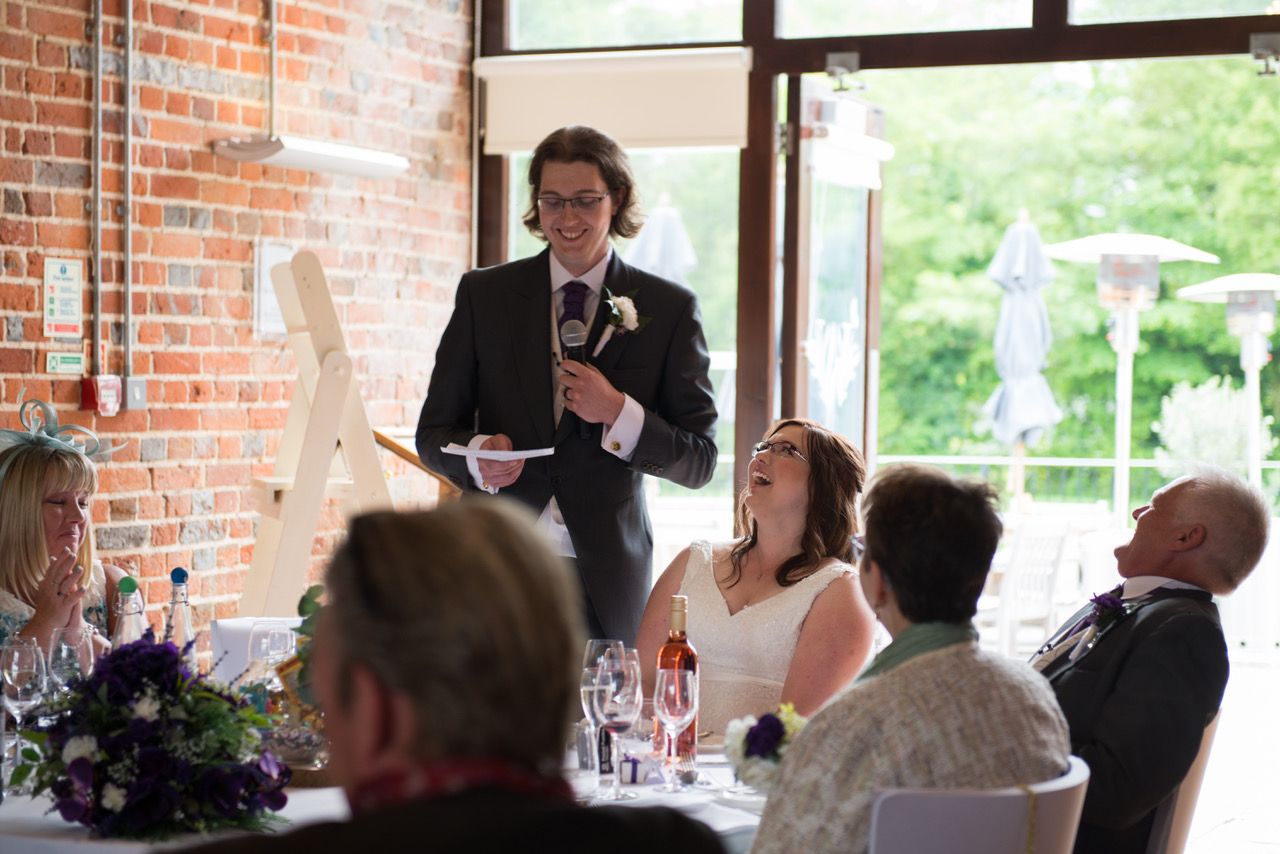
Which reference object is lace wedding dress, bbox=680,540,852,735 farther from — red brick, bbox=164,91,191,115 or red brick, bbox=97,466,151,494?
red brick, bbox=164,91,191,115

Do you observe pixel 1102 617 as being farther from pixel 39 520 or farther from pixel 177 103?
pixel 177 103

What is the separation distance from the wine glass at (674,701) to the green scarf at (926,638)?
427mm

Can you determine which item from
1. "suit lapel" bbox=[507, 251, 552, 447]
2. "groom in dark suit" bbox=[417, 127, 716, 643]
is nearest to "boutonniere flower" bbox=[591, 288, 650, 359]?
"groom in dark suit" bbox=[417, 127, 716, 643]

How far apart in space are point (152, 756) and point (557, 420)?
1.68 meters

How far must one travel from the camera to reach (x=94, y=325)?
13.9 feet

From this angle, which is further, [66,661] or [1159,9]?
[1159,9]

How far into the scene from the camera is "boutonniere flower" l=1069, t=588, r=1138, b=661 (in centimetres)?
274

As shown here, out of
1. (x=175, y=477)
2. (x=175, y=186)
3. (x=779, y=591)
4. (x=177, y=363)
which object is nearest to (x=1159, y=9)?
(x=779, y=591)

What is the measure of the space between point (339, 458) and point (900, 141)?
11561 millimetres

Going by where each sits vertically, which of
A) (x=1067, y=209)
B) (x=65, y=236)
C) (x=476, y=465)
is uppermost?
(x=1067, y=209)

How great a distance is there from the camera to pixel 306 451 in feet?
14.4

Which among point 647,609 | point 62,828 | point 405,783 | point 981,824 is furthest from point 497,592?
point 647,609

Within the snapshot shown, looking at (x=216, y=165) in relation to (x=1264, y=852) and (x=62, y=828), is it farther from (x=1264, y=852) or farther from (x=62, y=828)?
(x=1264, y=852)

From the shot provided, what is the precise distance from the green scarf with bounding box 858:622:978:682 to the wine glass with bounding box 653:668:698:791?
16.8 inches
